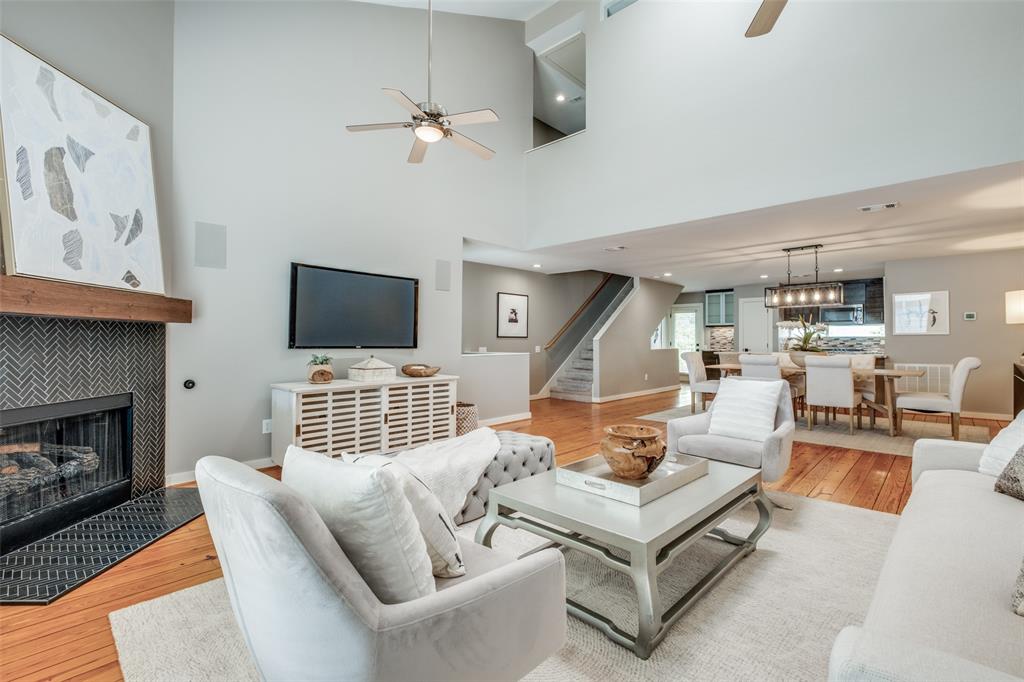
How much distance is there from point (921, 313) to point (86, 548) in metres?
9.76

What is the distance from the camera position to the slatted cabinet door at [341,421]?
3.88 metres

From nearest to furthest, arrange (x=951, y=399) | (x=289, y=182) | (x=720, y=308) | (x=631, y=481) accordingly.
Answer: (x=631, y=481), (x=289, y=182), (x=951, y=399), (x=720, y=308)

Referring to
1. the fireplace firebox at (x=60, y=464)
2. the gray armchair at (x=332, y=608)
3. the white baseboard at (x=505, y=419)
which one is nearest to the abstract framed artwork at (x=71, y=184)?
the fireplace firebox at (x=60, y=464)

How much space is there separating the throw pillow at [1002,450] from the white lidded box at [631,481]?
1338 mm

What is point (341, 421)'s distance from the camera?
161 inches

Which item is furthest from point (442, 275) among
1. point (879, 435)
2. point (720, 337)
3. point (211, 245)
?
point (720, 337)

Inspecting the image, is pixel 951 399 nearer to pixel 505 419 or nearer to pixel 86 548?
pixel 505 419

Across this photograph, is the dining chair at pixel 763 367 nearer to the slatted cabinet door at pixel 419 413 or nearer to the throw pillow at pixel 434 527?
the slatted cabinet door at pixel 419 413

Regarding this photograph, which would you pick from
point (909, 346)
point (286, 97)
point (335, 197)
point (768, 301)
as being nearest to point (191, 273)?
point (335, 197)

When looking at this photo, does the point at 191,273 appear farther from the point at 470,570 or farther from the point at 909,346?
the point at 909,346

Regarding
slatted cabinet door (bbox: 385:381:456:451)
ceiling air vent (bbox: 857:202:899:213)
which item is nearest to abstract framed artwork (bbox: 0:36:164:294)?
slatted cabinet door (bbox: 385:381:456:451)

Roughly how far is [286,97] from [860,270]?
935 centimetres

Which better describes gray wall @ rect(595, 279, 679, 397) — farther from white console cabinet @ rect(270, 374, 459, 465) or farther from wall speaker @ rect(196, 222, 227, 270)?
wall speaker @ rect(196, 222, 227, 270)

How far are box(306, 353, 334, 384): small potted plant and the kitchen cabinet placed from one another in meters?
9.51
